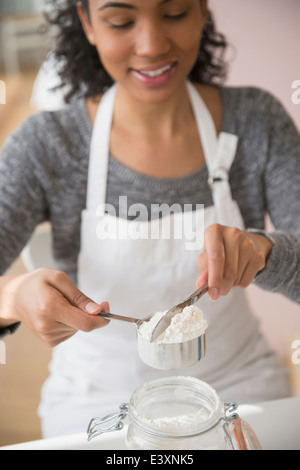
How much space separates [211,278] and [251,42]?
1.04 metres

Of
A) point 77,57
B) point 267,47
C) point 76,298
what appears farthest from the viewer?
point 267,47

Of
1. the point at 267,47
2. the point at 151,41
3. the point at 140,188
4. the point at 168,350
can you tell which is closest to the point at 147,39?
the point at 151,41

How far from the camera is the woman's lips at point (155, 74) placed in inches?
34.2

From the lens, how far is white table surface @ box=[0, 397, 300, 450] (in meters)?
0.59

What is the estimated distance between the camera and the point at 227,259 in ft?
2.25

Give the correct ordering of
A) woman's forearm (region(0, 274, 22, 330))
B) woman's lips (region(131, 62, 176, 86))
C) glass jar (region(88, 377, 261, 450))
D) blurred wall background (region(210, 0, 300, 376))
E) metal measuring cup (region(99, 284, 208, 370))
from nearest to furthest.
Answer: glass jar (region(88, 377, 261, 450)) < metal measuring cup (region(99, 284, 208, 370)) < woman's forearm (region(0, 274, 22, 330)) < woman's lips (region(131, 62, 176, 86)) < blurred wall background (region(210, 0, 300, 376))

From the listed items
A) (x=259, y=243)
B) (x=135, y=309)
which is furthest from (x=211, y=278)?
(x=135, y=309)

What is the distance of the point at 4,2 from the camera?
12.9ft

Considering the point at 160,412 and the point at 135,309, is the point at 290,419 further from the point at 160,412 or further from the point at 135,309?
the point at 135,309

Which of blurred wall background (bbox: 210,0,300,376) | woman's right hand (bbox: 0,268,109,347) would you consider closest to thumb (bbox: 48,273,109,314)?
woman's right hand (bbox: 0,268,109,347)

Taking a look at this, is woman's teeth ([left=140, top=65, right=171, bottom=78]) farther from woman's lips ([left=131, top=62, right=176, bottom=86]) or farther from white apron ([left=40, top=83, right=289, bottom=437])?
white apron ([left=40, top=83, right=289, bottom=437])

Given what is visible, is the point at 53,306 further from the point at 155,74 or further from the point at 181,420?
the point at 155,74

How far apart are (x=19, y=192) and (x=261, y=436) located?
575 millimetres

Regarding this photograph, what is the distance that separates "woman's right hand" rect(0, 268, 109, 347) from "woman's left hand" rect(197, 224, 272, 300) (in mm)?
135
